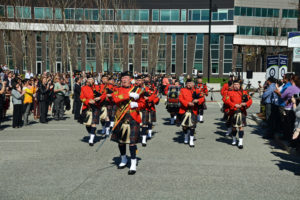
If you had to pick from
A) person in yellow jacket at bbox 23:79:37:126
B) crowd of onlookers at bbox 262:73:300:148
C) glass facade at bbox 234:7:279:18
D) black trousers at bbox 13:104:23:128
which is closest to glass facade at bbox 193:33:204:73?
glass facade at bbox 234:7:279:18

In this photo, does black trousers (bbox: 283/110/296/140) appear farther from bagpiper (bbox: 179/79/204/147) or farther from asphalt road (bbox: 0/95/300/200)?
bagpiper (bbox: 179/79/204/147)

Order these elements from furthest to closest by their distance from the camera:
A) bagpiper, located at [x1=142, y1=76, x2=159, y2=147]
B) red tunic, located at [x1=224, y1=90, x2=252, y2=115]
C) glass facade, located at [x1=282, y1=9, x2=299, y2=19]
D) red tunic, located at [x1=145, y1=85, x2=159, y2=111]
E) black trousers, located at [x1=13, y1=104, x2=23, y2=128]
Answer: glass facade, located at [x1=282, y1=9, x2=299, y2=19], black trousers, located at [x1=13, y1=104, x2=23, y2=128], red tunic, located at [x1=145, y1=85, x2=159, y2=111], bagpiper, located at [x1=142, y1=76, x2=159, y2=147], red tunic, located at [x1=224, y1=90, x2=252, y2=115]

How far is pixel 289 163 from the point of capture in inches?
308

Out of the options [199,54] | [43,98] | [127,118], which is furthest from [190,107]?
[199,54]

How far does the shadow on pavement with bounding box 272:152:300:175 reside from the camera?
7.29 metres

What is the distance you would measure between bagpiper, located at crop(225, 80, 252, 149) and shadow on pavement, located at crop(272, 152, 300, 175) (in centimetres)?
117

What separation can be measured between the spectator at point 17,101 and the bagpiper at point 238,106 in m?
7.99

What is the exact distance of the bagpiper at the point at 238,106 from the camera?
30.8 ft

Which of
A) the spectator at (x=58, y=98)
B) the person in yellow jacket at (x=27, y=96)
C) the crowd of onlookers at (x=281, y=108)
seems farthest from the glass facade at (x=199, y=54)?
the person in yellow jacket at (x=27, y=96)

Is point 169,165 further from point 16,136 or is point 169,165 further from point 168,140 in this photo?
point 16,136

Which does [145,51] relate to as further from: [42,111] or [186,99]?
[186,99]

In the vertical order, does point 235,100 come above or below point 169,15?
below

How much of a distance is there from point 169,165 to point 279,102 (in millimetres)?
5090

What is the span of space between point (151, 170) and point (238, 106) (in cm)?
365
